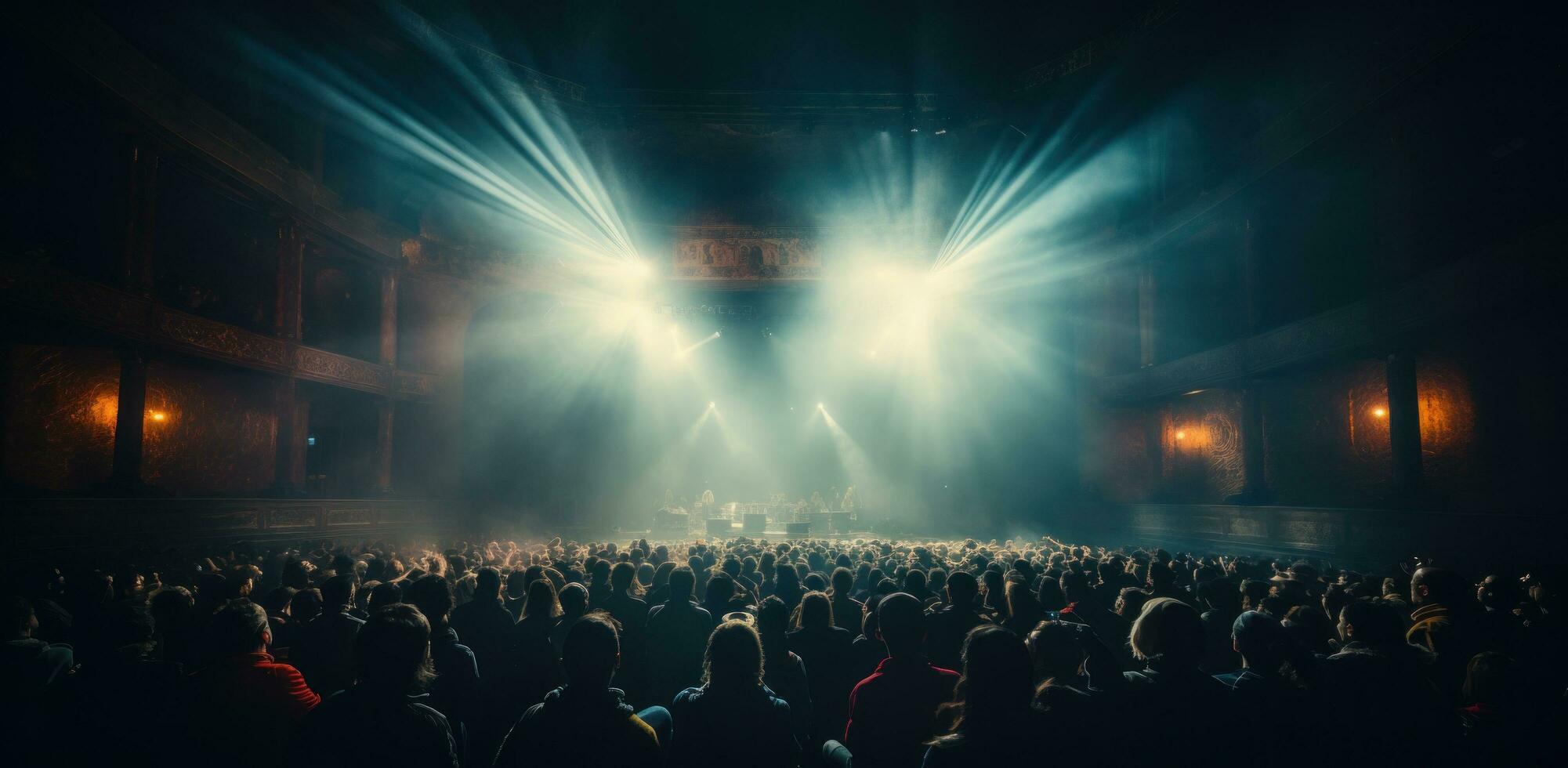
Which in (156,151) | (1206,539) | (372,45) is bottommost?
(1206,539)

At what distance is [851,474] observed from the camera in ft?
108

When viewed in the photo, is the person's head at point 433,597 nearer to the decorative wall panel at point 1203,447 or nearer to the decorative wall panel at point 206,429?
the decorative wall panel at point 206,429

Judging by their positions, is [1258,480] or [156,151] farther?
[1258,480]

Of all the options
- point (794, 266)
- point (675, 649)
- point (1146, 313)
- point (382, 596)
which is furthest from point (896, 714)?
point (1146, 313)

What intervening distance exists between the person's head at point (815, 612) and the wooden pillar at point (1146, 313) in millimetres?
21221

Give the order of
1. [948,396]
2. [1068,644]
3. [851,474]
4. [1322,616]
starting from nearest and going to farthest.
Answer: [1068,644] < [1322,616] < [948,396] < [851,474]

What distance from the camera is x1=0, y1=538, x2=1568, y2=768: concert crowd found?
248 cm

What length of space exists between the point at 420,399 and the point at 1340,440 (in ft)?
84.4

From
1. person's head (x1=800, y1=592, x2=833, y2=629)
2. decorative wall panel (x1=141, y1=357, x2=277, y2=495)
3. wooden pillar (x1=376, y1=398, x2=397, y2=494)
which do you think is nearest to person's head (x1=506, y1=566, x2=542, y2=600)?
person's head (x1=800, y1=592, x2=833, y2=629)

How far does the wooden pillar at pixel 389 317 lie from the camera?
23.0 meters

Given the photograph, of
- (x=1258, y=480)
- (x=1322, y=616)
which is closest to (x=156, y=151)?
(x=1322, y=616)

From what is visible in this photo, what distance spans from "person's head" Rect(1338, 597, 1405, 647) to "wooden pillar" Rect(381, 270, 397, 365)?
24.4m

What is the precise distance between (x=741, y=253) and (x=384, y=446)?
12.7 metres

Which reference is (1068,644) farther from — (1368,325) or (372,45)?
(372,45)
